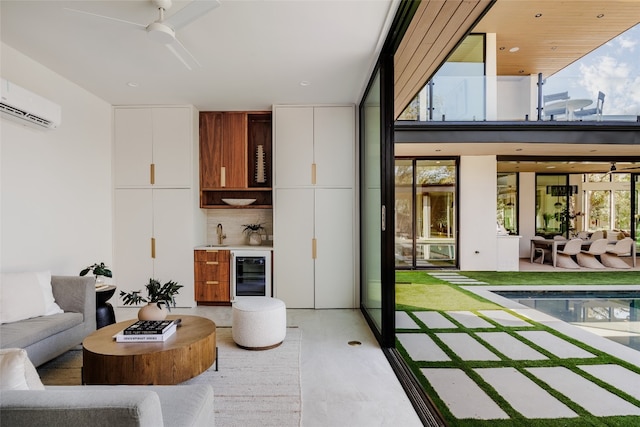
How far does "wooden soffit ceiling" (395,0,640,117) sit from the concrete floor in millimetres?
2765

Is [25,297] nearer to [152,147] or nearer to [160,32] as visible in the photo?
[160,32]

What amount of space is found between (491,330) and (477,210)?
465 cm

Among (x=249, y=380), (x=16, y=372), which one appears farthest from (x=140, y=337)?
(x=16, y=372)

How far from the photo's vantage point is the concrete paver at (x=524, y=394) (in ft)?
7.36

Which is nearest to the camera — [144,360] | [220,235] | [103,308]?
[144,360]

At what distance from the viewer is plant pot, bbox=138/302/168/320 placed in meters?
2.74

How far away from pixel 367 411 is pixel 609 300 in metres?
5.26

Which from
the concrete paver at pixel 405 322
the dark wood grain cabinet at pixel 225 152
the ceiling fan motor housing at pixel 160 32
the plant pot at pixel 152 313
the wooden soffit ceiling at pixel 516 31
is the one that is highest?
the wooden soffit ceiling at pixel 516 31

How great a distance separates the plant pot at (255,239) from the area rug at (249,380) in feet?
6.04

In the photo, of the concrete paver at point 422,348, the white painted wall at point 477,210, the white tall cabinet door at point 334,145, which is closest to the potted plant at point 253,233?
the white tall cabinet door at point 334,145

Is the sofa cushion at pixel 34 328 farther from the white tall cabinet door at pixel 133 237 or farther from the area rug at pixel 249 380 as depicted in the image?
the white tall cabinet door at pixel 133 237

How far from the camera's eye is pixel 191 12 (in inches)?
90.1

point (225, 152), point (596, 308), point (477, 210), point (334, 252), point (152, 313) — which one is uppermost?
point (225, 152)

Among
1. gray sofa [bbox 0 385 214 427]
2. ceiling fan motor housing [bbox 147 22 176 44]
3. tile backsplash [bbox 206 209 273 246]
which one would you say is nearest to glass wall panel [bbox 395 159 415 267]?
tile backsplash [bbox 206 209 273 246]
